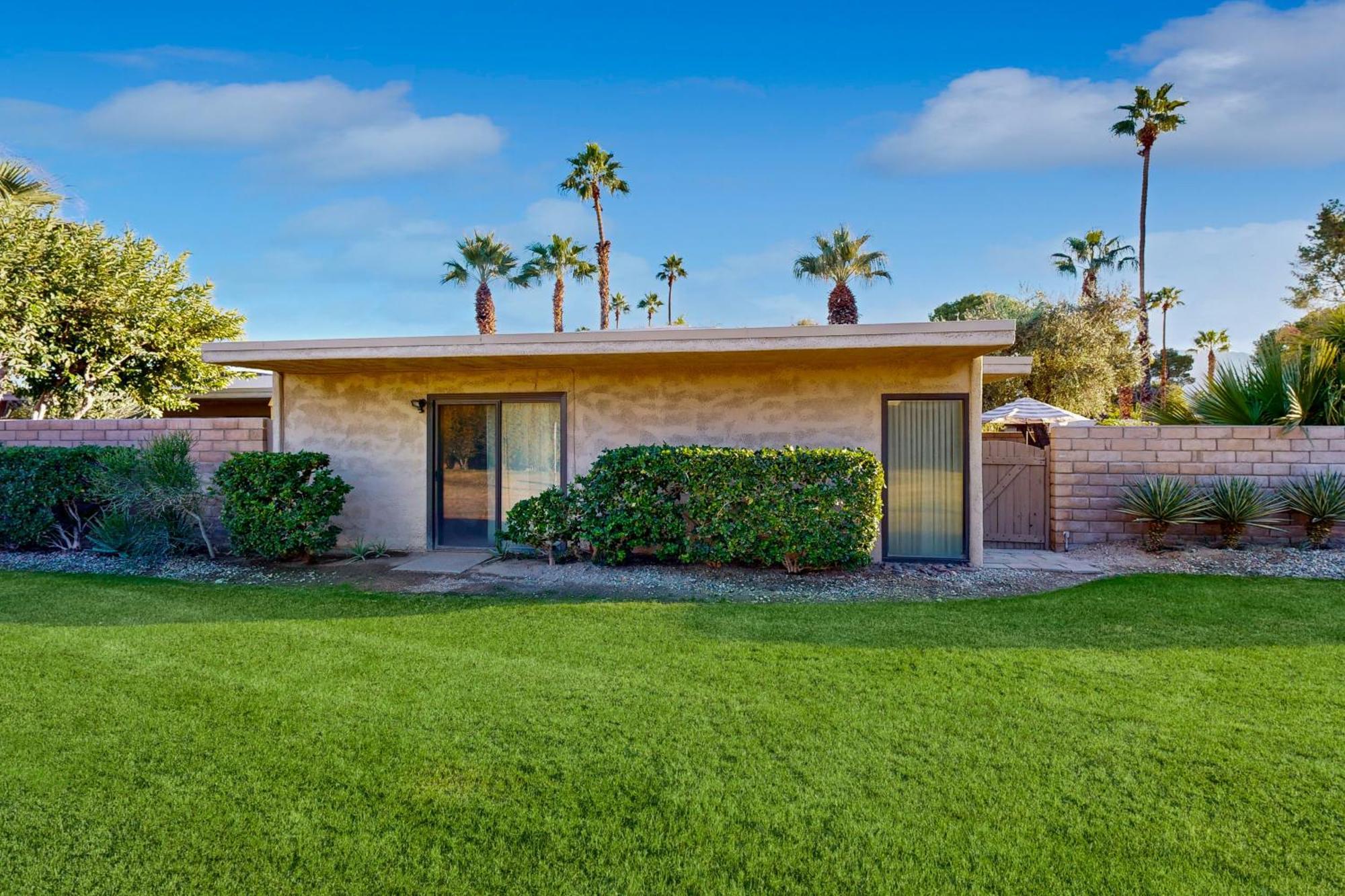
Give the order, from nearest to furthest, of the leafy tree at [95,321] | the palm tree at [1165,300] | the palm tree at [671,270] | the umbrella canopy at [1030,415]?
the leafy tree at [95,321]
the umbrella canopy at [1030,415]
the palm tree at [1165,300]
the palm tree at [671,270]

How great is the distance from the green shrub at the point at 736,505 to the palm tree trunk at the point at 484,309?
17007 mm

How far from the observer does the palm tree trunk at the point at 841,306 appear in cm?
2020

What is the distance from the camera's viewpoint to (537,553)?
895 centimetres

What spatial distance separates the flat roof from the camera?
719 centimetres

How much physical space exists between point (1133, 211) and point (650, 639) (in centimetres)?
3119

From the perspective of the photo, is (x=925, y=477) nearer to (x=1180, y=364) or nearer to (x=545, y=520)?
(x=545, y=520)

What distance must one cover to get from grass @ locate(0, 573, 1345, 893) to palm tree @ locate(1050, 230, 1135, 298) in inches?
1073

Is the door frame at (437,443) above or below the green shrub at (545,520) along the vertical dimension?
above

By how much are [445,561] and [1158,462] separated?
377 inches

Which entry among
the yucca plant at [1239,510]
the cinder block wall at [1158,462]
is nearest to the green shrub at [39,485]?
the cinder block wall at [1158,462]

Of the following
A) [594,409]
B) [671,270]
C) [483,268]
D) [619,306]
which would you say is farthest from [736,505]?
[619,306]

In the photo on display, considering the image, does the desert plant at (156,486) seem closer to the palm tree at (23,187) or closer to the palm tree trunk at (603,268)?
the palm tree at (23,187)

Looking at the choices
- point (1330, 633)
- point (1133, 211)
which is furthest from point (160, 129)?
point (1133, 211)

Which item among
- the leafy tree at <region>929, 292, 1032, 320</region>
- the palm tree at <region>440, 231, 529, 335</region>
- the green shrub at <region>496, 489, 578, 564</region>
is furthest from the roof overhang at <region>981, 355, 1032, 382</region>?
the palm tree at <region>440, 231, 529, 335</region>
